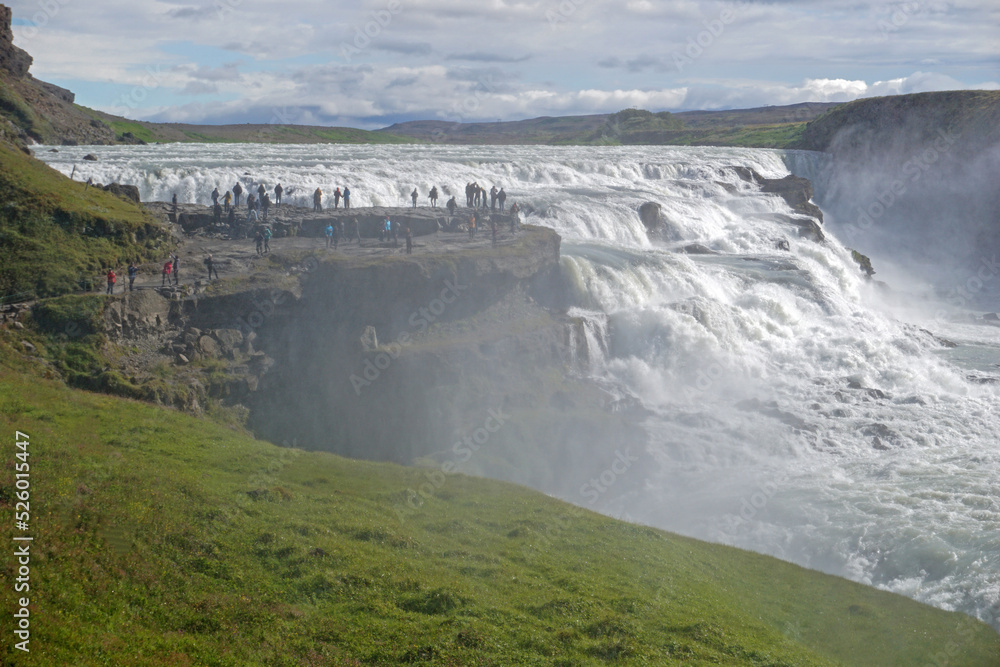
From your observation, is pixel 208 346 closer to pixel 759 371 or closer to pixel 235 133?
pixel 759 371

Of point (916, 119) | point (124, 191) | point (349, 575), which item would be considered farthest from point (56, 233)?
point (916, 119)

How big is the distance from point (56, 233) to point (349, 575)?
21.8 metres

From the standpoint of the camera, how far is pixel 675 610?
55.2 feet

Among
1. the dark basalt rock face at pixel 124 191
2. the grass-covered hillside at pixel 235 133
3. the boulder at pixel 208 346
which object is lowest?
the boulder at pixel 208 346

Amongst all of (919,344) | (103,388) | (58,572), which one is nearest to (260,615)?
(58,572)

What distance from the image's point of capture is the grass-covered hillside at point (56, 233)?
27562 millimetres

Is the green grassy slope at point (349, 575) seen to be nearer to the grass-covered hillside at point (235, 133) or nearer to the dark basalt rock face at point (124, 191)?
the dark basalt rock face at point (124, 191)

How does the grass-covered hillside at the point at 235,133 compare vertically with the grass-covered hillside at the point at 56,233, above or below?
above

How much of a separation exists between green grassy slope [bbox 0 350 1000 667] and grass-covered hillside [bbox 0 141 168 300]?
372 centimetres

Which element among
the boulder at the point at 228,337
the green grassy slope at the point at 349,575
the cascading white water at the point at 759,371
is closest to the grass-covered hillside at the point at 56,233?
the green grassy slope at the point at 349,575

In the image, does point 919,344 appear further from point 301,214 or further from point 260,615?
point 260,615

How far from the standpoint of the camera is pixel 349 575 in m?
15.4

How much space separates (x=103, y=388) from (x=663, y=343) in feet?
87.6

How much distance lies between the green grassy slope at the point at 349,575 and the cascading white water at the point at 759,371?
16.8ft
